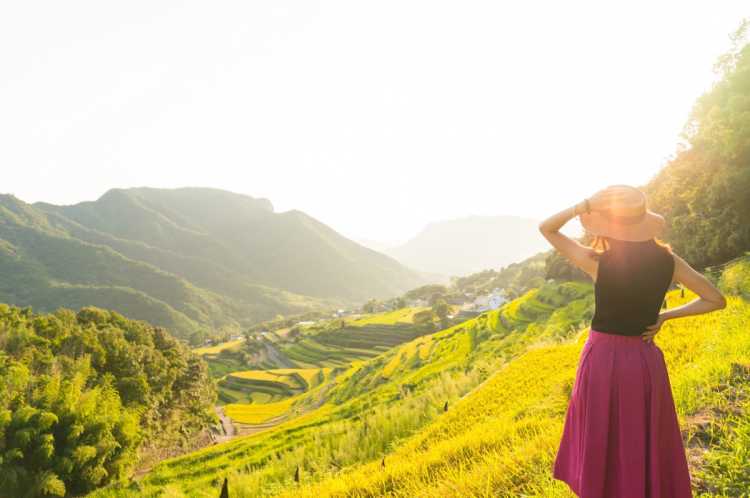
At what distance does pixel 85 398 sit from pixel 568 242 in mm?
30237

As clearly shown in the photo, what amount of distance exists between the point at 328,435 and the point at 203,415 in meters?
49.0

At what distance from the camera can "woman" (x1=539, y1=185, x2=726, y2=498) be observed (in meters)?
2.71

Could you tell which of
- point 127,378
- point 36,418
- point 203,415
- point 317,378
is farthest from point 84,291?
point 36,418

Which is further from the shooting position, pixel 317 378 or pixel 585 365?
pixel 317 378

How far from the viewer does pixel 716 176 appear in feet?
67.3

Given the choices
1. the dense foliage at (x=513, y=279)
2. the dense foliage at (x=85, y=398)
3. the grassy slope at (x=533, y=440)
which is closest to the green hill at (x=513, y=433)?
the grassy slope at (x=533, y=440)

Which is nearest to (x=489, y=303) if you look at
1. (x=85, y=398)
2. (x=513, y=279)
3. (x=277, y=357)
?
(x=513, y=279)

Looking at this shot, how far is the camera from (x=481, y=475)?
4.21 m

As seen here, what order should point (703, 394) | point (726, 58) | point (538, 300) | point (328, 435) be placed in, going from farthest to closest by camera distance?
point (538, 300)
point (726, 58)
point (328, 435)
point (703, 394)

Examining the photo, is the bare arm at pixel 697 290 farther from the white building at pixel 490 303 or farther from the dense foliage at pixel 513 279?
the white building at pixel 490 303

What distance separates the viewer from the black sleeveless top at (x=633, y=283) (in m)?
2.76

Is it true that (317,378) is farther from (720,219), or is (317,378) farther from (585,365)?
(585,365)

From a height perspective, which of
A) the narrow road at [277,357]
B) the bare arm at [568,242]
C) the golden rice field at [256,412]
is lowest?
the narrow road at [277,357]

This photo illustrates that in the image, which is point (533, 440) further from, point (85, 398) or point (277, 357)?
point (277, 357)
